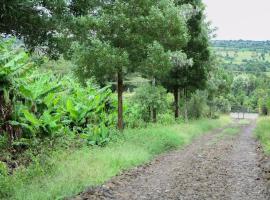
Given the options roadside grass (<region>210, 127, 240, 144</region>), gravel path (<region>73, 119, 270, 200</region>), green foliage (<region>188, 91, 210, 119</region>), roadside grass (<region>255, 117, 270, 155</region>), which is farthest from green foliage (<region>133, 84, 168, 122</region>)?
green foliage (<region>188, 91, 210, 119</region>)

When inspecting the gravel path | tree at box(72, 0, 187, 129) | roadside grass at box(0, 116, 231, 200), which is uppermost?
tree at box(72, 0, 187, 129)

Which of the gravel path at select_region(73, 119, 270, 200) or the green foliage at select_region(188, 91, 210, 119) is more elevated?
the gravel path at select_region(73, 119, 270, 200)

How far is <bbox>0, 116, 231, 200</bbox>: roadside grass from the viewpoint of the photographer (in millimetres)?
8812

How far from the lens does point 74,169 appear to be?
10.9 meters

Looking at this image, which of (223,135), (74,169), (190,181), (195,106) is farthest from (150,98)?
(195,106)

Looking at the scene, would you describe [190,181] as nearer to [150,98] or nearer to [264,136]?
[264,136]

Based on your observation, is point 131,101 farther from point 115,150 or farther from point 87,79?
point 115,150

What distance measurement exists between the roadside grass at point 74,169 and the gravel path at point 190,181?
0.38m

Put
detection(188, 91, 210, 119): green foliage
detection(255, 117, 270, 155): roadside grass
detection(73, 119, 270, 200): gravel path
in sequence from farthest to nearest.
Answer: detection(188, 91, 210, 119): green foliage, detection(255, 117, 270, 155): roadside grass, detection(73, 119, 270, 200): gravel path

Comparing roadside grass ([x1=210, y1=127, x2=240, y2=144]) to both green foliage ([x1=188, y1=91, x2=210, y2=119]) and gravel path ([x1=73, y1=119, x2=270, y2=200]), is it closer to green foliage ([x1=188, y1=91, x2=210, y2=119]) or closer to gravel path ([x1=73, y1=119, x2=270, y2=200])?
gravel path ([x1=73, y1=119, x2=270, y2=200])

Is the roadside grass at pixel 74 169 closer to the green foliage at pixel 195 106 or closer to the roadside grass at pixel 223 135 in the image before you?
the roadside grass at pixel 223 135

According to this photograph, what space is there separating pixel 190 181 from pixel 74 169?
3038 millimetres

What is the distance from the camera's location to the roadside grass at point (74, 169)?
28.9 feet

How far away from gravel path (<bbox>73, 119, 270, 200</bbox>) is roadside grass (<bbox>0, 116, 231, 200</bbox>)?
38cm
